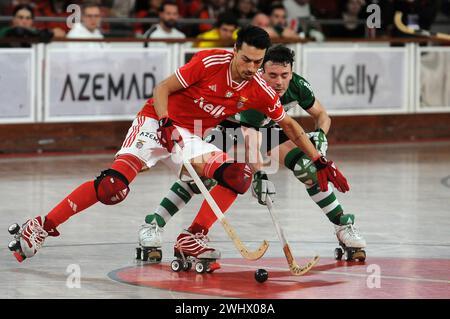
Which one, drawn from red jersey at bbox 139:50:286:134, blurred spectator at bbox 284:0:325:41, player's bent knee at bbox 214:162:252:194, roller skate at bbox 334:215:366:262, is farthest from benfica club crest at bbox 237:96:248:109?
blurred spectator at bbox 284:0:325:41

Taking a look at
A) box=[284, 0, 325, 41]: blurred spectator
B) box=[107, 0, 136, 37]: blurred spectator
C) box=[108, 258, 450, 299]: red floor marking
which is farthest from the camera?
box=[107, 0, 136, 37]: blurred spectator

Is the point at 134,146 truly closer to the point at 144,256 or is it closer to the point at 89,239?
the point at 144,256

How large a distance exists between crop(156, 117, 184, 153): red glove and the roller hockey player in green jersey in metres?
0.64

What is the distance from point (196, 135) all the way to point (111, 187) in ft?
2.41

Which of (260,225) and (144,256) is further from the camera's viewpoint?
(260,225)

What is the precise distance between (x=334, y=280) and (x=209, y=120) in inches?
54.5

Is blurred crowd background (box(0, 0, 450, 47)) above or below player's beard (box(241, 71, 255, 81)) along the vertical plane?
below

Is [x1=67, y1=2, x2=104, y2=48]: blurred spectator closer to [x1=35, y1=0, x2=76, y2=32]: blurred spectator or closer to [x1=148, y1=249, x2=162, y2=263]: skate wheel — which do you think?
[x1=35, y1=0, x2=76, y2=32]: blurred spectator

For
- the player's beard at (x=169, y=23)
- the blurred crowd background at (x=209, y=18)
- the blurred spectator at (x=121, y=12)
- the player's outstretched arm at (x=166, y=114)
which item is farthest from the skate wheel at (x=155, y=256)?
the blurred spectator at (x=121, y=12)

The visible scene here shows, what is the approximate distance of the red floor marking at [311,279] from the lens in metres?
7.73

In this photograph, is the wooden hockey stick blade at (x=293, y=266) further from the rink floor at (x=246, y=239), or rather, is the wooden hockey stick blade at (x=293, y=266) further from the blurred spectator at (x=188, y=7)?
the blurred spectator at (x=188, y=7)

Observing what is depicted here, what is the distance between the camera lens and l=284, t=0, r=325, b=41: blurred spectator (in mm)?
18125
